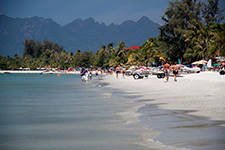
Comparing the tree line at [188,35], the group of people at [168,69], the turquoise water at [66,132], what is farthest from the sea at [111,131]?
the tree line at [188,35]

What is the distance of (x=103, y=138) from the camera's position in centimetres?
652

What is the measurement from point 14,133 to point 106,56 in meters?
108

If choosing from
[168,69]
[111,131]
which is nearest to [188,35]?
[168,69]

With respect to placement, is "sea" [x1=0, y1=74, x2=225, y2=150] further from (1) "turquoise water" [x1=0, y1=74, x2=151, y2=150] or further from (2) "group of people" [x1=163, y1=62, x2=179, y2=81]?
(2) "group of people" [x1=163, y1=62, x2=179, y2=81]

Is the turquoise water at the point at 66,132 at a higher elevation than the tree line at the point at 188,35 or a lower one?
lower

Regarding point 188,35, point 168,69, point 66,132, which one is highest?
point 188,35

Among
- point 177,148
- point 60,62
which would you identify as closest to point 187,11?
point 177,148

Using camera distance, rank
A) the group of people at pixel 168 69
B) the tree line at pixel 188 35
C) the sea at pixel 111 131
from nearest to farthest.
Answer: the sea at pixel 111 131
the group of people at pixel 168 69
the tree line at pixel 188 35

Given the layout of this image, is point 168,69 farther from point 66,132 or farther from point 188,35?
point 188,35

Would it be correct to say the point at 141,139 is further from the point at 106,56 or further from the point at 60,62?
the point at 60,62

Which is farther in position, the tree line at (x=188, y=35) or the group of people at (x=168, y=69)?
the tree line at (x=188, y=35)

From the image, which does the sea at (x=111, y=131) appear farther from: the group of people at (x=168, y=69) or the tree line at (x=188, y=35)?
the tree line at (x=188, y=35)

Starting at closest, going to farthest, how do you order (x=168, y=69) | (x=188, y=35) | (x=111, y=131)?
(x=111, y=131), (x=168, y=69), (x=188, y=35)

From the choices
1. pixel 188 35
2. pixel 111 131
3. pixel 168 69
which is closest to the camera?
pixel 111 131
